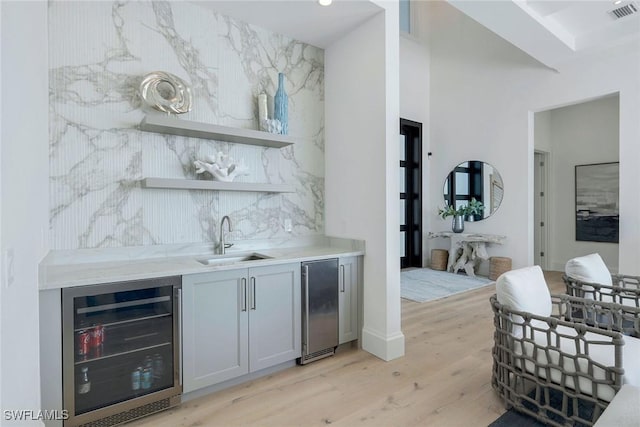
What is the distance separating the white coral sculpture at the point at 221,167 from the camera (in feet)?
8.83

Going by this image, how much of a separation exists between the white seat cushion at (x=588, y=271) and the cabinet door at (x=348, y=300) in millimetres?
1762

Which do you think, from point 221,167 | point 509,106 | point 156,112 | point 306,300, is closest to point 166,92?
point 156,112

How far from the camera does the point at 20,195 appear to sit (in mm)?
1275

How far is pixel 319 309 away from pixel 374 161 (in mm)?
1315

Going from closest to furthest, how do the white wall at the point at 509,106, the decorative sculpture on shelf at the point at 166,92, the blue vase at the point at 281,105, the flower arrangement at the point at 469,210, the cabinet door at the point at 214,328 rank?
1. the cabinet door at the point at 214,328
2. the decorative sculpture on shelf at the point at 166,92
3. the blue vase at the point at 281,105
4. the white wall at the point at 509,106
5. the flower arrangement at the point at 469,210

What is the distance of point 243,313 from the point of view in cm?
A: 237

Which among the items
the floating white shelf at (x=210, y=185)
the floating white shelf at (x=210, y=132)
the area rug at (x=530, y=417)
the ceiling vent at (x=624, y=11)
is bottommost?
the area rug at (x=530, y=417)

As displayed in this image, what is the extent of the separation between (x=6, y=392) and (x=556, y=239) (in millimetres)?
7798

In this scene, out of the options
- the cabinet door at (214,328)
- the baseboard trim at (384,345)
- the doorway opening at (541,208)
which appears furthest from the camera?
the doorway opening at (541,208)

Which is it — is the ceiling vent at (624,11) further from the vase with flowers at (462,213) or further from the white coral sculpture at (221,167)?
the white coral sculpture at (221,167)

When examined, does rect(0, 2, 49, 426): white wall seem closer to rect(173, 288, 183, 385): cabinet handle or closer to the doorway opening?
rect(173, 288, 183, 385): cabinet handle

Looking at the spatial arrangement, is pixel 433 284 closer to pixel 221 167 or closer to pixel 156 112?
pixel 221 167

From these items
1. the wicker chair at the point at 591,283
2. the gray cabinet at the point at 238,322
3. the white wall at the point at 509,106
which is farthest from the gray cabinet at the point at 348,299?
the white wall at the point at 509,106

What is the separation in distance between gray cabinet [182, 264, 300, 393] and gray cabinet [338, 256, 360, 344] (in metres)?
0.42
